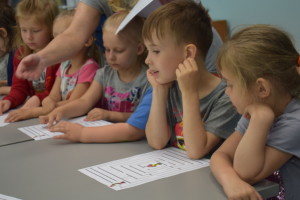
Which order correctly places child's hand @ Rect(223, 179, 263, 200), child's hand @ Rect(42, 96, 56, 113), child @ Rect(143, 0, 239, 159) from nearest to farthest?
child's hand @ Rect(223, 179, 263, 200)
child @ Rect(143, 0, 239, 159)
child's hand @ Rect(42, 96, 56, 113)

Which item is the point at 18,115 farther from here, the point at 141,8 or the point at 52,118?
the point at 141,8

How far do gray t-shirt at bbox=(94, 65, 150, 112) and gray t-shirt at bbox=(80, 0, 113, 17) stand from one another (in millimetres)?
253

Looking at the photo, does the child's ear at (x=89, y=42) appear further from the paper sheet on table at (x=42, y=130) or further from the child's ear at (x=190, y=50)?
the child's ear at (x=190, y=50)

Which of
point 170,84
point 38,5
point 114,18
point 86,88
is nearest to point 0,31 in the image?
point 38,5

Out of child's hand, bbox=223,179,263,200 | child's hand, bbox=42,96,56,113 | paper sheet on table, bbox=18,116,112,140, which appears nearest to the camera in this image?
child's hand, bbox=223,179,263,200

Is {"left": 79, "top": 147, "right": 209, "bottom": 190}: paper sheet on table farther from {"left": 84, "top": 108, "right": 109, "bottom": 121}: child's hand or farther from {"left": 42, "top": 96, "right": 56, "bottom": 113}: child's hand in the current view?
{"left": 42, "top": 96, "right": 56, "bottom": 113}: child's hand

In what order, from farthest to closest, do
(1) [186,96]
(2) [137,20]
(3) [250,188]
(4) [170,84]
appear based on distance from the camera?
1. (2) [137,20]
2. (4) [170,84]
3. (1) [186,96]
4. (3) [250,188]

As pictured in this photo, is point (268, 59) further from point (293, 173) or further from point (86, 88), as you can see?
point (86, 88)

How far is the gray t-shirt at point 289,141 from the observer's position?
1.01 meters

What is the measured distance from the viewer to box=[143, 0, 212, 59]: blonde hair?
131 cm

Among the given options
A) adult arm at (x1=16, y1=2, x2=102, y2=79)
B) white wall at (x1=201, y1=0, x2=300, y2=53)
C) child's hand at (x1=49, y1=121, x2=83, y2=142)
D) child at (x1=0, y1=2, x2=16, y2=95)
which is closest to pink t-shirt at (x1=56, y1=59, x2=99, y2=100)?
adult arm at (x1=16, y1=2, x2=102, y2=79)

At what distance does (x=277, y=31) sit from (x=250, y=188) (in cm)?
40

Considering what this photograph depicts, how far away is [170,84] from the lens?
1.40 metres

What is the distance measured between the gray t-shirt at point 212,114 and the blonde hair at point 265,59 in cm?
21
